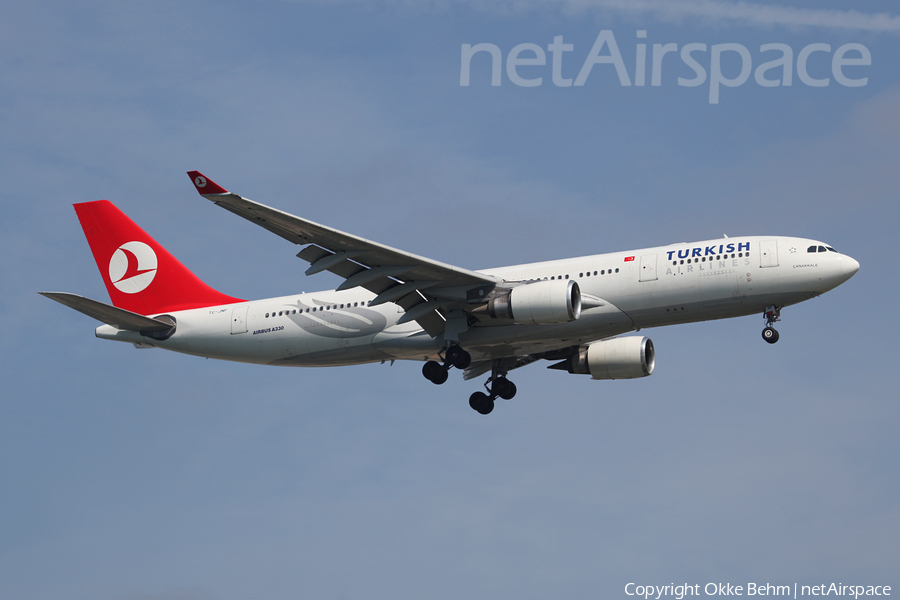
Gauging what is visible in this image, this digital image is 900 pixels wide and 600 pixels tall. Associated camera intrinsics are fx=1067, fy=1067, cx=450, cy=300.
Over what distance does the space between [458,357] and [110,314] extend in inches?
493

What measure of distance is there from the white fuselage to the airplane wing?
135 centimetres

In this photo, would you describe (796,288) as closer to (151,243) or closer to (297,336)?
(297,336)

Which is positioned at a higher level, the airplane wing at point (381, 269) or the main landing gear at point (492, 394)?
the airplane wing at point (381, 269)

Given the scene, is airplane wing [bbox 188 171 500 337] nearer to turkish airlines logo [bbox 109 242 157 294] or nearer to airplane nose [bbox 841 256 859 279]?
airplane nose [bbox 841 256 859 279]

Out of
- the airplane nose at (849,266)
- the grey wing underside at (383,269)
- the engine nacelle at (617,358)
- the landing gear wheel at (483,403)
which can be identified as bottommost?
the landing gear wheel at (483,403)

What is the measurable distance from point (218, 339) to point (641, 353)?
1546 centimetres

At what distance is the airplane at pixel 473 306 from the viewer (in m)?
33.5

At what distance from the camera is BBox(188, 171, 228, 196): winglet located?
95.5ft

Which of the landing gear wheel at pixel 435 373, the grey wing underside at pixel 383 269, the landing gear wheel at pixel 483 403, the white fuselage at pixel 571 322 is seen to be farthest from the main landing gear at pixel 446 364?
the landing gear wheel at pixel 483 403

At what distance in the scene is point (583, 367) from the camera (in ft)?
129

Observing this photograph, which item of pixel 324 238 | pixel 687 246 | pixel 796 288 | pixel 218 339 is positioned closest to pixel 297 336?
pixel 218 339

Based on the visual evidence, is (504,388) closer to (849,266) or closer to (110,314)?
(849,266)

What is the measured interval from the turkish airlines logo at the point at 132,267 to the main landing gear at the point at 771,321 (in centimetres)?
2325

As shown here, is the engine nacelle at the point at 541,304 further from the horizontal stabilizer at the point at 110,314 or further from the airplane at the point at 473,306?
the horizontal stabilizer at the point at 110,314
